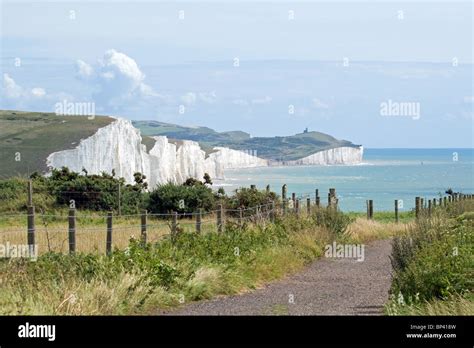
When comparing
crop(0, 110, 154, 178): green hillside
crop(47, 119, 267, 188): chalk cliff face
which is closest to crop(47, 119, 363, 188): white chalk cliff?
crop(47, 119, 267, 188): chalk cliff face

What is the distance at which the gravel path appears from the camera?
45.2ft

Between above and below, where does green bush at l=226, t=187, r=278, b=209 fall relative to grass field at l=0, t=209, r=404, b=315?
above

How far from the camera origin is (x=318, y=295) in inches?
631

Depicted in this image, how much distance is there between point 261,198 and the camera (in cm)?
3400

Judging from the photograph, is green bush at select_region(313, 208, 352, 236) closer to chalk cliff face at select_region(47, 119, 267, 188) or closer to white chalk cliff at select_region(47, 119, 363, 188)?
white chalk cliff at select_region(47, 119, 363, 188)

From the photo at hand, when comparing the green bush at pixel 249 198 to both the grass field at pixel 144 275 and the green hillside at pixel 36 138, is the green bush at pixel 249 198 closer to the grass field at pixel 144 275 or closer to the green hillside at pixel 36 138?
the grass field at pixel 144 275

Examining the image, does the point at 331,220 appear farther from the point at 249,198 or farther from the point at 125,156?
the point at 125,156

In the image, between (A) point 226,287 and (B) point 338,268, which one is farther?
(B) point 338,268

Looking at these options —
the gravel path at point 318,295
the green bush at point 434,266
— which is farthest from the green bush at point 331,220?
the green bush at point 434,266

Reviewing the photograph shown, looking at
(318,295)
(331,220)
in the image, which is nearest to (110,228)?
(318,295)

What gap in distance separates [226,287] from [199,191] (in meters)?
23.4
